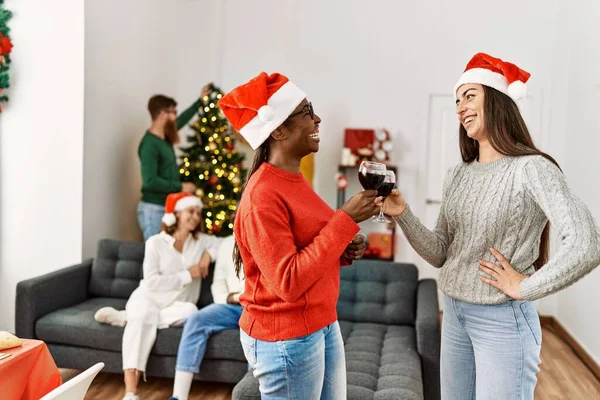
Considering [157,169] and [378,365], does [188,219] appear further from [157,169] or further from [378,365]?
[378,365]

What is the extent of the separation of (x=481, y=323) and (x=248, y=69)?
4971 millimetres

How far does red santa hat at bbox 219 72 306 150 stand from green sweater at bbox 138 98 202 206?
328 centimetres

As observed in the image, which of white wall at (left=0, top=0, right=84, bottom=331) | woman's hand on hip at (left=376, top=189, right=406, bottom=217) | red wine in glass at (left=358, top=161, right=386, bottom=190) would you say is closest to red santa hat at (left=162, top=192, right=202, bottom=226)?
white wall at (left=0, top=0, right=84, bottom=331)

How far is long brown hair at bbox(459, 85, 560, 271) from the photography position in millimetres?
1700

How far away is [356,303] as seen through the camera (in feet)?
12.6

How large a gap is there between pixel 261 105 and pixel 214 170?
3711 millimetres

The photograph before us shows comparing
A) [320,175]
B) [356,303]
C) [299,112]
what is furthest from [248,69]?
[299,112]

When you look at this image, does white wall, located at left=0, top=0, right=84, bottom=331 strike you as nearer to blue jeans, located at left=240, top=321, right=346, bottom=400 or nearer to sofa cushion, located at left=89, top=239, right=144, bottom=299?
sofa cushion, located at left=89, top=239, right=144, bottom=299

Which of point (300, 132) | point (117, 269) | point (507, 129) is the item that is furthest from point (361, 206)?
point (117, 269)

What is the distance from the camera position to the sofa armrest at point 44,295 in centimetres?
358

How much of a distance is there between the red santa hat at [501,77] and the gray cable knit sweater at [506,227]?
21 centimetres

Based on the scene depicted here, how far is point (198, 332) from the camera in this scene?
11.0 feet

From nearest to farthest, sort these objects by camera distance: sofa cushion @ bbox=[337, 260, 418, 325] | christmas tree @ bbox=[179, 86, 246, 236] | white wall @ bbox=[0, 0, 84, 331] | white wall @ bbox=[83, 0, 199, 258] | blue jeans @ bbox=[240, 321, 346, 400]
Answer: blue jeans @ bbox=[240, 321, 346, 400] < sofa cushion @ bbox=[337, 260, 418, 325] < white wall @ bbox=[0, 0, 84, 331] < white wall @ bbox=[83, 0, 199, 258] < christmas tree @ bbox=[179, 86, 246, 236]

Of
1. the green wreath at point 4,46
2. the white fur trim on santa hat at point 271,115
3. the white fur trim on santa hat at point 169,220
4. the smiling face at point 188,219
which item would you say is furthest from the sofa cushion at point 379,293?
the green wreath at point 4,46
